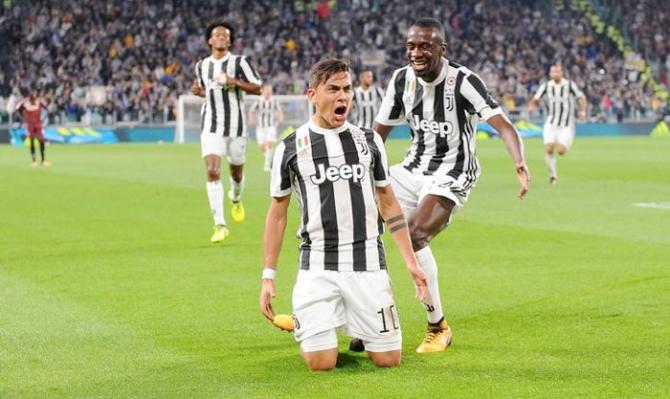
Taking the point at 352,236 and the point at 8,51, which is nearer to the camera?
the point at 352,236

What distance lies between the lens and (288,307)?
9.53 meters

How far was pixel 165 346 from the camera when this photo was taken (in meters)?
7.92

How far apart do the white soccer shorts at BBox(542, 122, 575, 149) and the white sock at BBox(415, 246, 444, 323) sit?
18.1 m

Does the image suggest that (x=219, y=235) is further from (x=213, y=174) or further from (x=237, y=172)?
(x=237, y=172)

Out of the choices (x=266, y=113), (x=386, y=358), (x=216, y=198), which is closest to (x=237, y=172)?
Answer: (x=216, y=198)

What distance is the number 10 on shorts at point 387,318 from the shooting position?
717cm

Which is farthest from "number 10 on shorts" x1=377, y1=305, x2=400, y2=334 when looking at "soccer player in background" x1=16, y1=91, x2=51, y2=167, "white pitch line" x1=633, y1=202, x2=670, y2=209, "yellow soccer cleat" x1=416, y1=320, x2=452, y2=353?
"soccer player in background" x1=16, y1=91, x2=51, y2=167

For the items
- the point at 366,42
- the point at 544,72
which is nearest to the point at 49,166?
the point at 366,42

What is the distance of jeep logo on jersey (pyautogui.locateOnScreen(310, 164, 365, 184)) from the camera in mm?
7191

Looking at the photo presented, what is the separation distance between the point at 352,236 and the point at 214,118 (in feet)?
27.6

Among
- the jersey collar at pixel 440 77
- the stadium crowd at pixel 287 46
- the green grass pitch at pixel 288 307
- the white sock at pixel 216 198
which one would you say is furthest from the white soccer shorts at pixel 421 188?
the stadium crowd at pixel 287 46

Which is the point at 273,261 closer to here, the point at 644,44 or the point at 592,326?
the point at 592,326

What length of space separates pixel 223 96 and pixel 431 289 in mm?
7899

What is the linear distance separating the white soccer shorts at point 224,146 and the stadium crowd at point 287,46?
35831 mm
